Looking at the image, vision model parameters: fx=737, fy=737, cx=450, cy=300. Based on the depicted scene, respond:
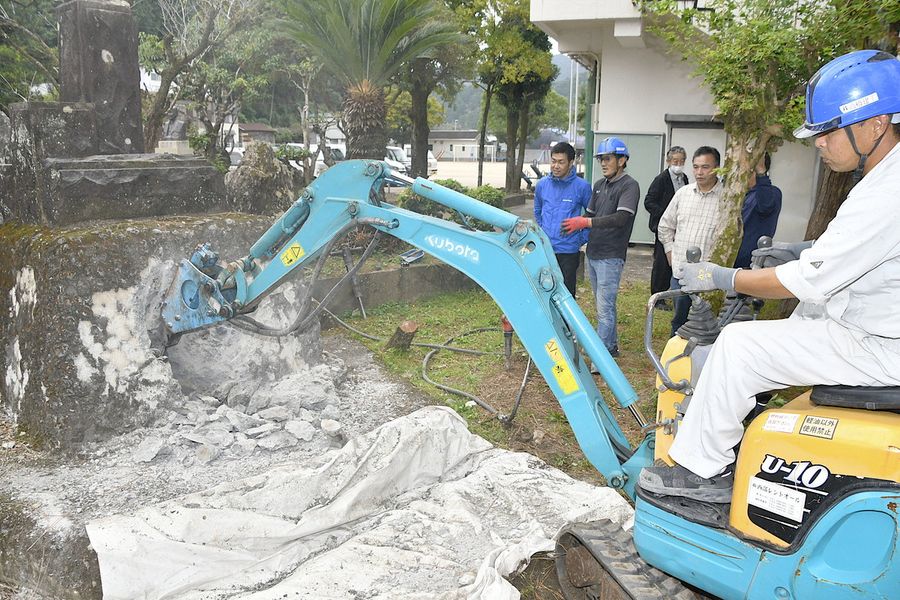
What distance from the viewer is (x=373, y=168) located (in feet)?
13.6

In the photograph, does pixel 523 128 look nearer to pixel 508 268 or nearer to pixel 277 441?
pixel 277 441

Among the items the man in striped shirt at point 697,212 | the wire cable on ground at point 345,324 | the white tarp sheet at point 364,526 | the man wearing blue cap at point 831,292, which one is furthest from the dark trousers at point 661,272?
the man wearing blue cap at point 831,292

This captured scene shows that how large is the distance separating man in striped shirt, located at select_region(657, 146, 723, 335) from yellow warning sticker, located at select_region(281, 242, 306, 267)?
3.46 meters

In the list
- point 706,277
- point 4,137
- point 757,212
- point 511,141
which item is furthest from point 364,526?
point 511,141

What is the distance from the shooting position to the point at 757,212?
21.6 ft

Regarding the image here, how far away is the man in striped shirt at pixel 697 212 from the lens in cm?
640

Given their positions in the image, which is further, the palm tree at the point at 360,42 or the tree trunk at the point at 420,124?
the tree trunk at the point at 420,124

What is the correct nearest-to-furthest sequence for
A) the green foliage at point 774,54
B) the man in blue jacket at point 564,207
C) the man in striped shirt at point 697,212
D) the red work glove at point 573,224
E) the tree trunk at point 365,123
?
the green foliage at point 774,54
the red work glove at point 573,224
the man in striped shirt at point 697,212
the man in blue jacket at point 564,207
the tree trunk at point 365,123

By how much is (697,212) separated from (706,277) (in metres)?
4.06

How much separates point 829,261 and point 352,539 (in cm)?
251

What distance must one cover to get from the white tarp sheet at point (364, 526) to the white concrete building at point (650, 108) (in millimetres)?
10244

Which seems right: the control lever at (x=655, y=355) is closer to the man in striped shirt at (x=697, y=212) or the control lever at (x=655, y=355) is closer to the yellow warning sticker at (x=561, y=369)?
the yellow warning sticker at (x=561, y=369)

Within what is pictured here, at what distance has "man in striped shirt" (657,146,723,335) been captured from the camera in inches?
252

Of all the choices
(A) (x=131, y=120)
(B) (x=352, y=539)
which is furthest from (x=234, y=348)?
(B) (x=352, y=539)
